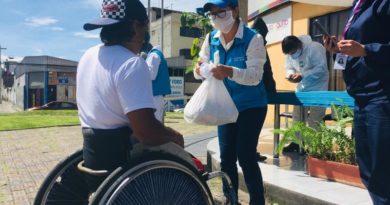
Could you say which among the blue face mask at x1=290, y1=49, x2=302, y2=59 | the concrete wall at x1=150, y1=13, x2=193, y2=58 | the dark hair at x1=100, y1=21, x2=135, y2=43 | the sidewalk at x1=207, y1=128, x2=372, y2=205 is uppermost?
the concrete wall at x1=150, y1=13, x2=193, y2=58

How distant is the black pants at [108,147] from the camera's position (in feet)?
7.65

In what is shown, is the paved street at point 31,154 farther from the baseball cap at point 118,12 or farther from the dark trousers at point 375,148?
the dark trousers at point 375,148

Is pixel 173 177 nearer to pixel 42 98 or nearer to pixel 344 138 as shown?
pixel 344 138

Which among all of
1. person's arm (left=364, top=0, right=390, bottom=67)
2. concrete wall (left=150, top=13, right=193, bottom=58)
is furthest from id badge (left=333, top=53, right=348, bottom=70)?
concrete wall (left=150, top=13, right=193, bottom=58)

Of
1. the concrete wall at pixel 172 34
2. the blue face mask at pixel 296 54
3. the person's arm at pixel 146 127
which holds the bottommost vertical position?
the person's arm at pixel 146 127

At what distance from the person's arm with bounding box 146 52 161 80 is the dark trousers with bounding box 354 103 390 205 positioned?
8.96 ft

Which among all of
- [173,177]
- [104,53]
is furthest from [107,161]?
[104,53]

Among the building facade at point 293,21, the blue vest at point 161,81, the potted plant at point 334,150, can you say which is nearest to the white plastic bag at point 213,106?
the potted plant at point 334,150

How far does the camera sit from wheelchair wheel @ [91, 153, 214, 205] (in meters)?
2.16

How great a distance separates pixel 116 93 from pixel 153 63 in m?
2.36

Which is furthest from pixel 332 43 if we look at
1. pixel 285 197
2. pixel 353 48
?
pixel 285 197

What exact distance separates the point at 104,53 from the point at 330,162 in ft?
8.16

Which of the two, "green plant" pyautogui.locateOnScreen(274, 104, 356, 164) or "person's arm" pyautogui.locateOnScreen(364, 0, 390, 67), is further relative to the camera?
"green plant" pyautogui.locateOnScreen(274, 104, 356, 164)

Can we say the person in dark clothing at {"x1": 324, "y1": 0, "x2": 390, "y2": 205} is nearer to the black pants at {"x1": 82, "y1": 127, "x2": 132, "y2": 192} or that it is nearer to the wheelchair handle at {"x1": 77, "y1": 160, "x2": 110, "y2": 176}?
the black pants at {"x1": 82, "y1": 127, "x2": 132, "y2": 192}
